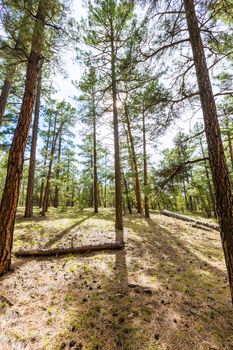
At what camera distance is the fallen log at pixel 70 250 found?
17.2 feet

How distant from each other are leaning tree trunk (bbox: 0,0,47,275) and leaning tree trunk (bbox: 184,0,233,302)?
3669mm

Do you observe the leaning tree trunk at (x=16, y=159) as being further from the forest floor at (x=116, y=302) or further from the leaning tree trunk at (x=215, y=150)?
the leaning tree trunk at (x=215, y=150)

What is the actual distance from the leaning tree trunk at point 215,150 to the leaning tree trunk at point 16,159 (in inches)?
144

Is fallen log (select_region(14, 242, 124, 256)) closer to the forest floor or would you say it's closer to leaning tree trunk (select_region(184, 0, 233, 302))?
the forest floor

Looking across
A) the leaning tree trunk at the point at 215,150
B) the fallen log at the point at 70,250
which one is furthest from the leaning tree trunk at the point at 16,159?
the leaning tree trunk at the point at 215,150

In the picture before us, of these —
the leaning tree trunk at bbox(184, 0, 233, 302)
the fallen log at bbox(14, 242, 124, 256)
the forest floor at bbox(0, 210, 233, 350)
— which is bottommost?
the forest floor at bbox(0, 210, 233, 350)

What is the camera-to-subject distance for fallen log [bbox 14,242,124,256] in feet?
17.2

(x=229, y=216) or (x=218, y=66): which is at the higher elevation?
(x=218, y=66)

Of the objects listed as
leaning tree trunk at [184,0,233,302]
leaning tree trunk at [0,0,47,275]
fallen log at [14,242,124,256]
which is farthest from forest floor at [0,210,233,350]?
leaning tree trunk at [184,0,233,302]

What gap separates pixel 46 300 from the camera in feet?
11.1

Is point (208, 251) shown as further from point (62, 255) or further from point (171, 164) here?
point (62, 255)

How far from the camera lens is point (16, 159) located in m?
4.46

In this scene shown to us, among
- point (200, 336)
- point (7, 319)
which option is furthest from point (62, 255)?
point (200, 336)

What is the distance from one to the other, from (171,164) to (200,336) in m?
3.08
